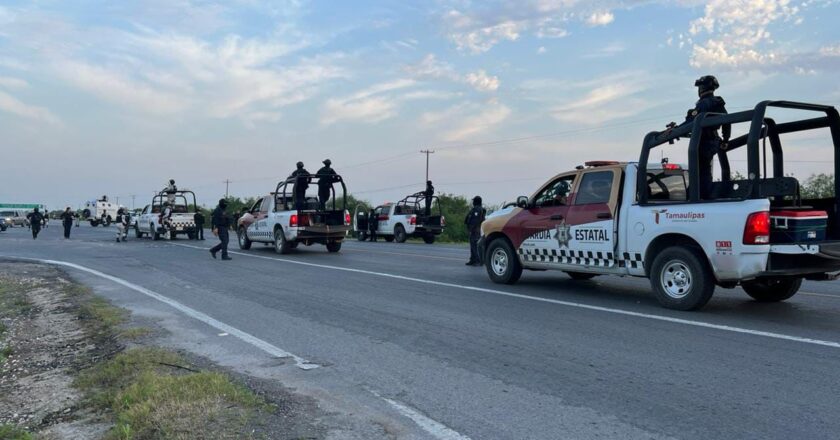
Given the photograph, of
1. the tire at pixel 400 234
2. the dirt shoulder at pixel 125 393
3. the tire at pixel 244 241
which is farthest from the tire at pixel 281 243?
the dirt shoulder at pixel 125 393

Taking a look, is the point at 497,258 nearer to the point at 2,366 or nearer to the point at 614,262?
the point at 614,262

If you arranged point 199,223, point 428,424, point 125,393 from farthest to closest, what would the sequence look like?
point 199,223
point 125,393
point 428,424

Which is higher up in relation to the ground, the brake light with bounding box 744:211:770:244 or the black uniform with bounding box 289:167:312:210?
the black uniform with bounding box 289:167:312:210

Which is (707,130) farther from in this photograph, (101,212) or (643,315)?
(101,212)

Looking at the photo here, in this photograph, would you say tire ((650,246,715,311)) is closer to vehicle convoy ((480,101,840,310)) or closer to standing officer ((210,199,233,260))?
vehicle convoy ((480,101,840,310))

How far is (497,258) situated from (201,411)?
758 centimetres

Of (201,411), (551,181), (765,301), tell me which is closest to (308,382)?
(201,411)

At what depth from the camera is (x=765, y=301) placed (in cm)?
891

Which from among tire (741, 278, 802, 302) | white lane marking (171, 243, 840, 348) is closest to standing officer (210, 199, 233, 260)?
white lane marking (171, 243, 840, 348)

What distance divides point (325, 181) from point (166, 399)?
14.7 meters

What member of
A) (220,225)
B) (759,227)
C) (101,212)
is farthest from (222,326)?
(101,212)

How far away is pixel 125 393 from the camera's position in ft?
15.6

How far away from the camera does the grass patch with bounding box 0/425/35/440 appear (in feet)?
14.0

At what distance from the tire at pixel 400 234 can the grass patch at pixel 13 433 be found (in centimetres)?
2531
